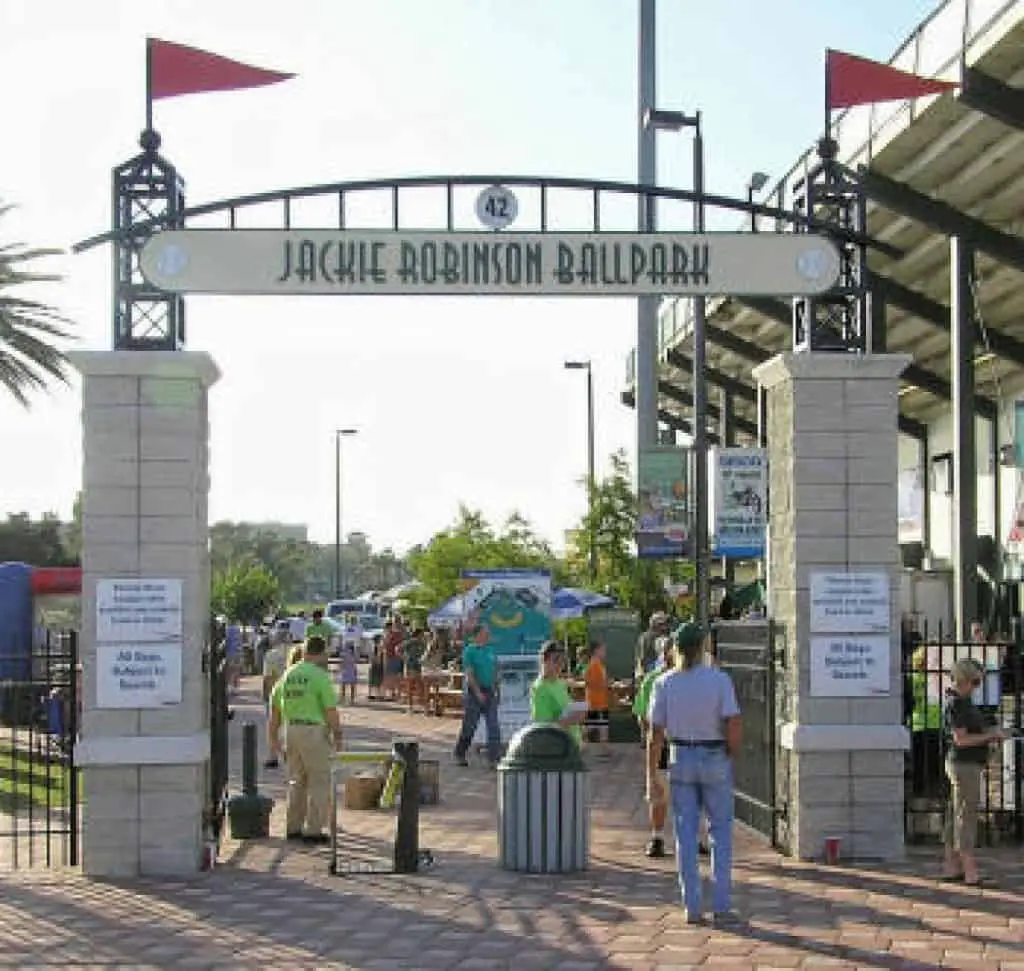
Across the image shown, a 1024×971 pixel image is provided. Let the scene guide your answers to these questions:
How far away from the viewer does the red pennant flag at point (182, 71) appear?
11.8 m

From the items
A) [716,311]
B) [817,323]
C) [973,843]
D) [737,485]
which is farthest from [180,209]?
[716,311]

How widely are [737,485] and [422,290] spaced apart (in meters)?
12.7

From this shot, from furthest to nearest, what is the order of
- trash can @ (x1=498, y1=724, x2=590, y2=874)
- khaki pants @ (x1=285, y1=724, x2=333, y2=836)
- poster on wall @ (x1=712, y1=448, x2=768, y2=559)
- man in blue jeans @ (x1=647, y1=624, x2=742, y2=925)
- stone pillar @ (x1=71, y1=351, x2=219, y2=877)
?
poster on wall @ (x1=712, y1=448, x2=768, y2=559)
khaki pants @ (x1=285, y1=724, x2=333, y2=836)
stone pillar @ (x1=71, y1=351, x2=219, y2=877)
trash can @ (x1=498, y1=724, x2=590, y2=874)
man in blue jeans @ (x1=647, y1=624, x2=742, y2=925)

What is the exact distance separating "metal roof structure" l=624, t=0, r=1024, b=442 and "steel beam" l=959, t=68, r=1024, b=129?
0.02m

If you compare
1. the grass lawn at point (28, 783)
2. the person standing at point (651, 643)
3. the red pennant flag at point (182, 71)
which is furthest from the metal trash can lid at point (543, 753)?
the person standing at point (651, 643)

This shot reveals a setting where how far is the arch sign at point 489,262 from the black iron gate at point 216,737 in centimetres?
272

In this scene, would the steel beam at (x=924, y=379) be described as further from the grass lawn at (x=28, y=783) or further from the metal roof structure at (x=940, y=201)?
the grass lawn at (x=28, y=783)

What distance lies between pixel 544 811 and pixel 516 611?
12460 mm

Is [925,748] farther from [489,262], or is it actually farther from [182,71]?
[182,71]

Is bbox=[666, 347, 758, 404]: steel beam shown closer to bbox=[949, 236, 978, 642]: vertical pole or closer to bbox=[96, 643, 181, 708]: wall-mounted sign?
bbox=[949, 236, 978, 642]: vertical pole

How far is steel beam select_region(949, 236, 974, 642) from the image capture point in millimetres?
29188

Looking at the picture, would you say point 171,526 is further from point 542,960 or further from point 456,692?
point 456,692

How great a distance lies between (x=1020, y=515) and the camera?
33.5 m

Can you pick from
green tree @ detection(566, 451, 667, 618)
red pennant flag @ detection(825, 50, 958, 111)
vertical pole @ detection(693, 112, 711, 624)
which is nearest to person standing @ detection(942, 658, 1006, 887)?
red pennant flag @ detection(825, 50, 958, 111)
